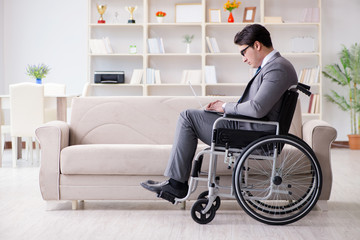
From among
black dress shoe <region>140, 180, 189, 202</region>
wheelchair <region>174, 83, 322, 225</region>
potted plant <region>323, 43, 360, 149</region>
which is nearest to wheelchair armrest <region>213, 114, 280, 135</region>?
wheelchair <region>174, 83, 322, 225</region>

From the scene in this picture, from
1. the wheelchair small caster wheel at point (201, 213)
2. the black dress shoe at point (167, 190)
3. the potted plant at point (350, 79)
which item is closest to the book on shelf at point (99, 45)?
the potted plant at point (350, 79)

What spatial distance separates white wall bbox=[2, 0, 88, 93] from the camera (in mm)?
7488

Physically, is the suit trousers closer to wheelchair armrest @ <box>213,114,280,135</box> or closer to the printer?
wheelchair armrest @ <box>213,114,280,135</box>

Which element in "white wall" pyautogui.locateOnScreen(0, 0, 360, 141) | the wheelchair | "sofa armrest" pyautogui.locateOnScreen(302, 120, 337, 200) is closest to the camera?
the wheelchair

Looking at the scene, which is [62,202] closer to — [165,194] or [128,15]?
[165,194]

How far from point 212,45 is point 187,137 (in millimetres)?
4425

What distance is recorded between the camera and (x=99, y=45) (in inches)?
285

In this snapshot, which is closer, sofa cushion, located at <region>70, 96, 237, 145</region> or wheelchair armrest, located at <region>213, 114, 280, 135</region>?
wheelchair armrest, located at <region>213, 114, 280, 135</region>

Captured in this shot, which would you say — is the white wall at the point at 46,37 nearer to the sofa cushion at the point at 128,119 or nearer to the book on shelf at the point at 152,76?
the book on shelf at the point at 152,76

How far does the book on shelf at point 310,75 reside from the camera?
707 centimetres

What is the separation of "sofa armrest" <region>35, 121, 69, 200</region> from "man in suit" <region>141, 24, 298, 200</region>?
60 centimetres

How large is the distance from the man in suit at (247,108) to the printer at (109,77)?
4.33m

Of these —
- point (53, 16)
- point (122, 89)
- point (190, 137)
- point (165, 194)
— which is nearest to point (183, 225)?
point (165, 194)

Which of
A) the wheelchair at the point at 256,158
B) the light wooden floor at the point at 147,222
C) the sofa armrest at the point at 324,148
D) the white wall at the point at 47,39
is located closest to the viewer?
the light wooden floor at the point at 147,222
